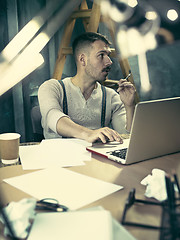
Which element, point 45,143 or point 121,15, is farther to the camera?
point 121,15

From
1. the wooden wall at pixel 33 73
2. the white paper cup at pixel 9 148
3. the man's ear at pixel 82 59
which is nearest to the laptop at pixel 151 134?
the white paper cup at pixel 9 148

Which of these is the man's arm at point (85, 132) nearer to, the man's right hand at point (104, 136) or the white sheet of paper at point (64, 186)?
the man's right hand at point (104, 136)

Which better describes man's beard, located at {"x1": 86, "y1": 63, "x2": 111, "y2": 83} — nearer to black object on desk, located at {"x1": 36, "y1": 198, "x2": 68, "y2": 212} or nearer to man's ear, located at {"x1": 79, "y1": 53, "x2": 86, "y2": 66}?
man's ear, located at {"x1": 79, "y1": 53, "x2": 86, "y2": 66}

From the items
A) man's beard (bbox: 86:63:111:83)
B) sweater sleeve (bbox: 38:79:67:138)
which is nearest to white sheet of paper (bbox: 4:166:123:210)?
sweater sleeve (bbox: 38:79:67:138)

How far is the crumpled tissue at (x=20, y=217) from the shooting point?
0.51 meters

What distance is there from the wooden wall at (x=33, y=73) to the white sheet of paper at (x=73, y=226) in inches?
92.6

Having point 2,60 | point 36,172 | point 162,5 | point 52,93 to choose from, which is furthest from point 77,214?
point 162,5

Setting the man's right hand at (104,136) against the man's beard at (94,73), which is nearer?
the man's right hand at (104,136)

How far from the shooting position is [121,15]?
3105 millimetres

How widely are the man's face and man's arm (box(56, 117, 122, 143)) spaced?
62 cm

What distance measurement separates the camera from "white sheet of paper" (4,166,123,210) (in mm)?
680

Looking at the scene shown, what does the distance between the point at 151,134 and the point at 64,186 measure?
38cm

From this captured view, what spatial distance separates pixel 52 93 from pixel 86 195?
1104 millimetres

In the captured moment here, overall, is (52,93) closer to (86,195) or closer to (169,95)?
(86,195)
